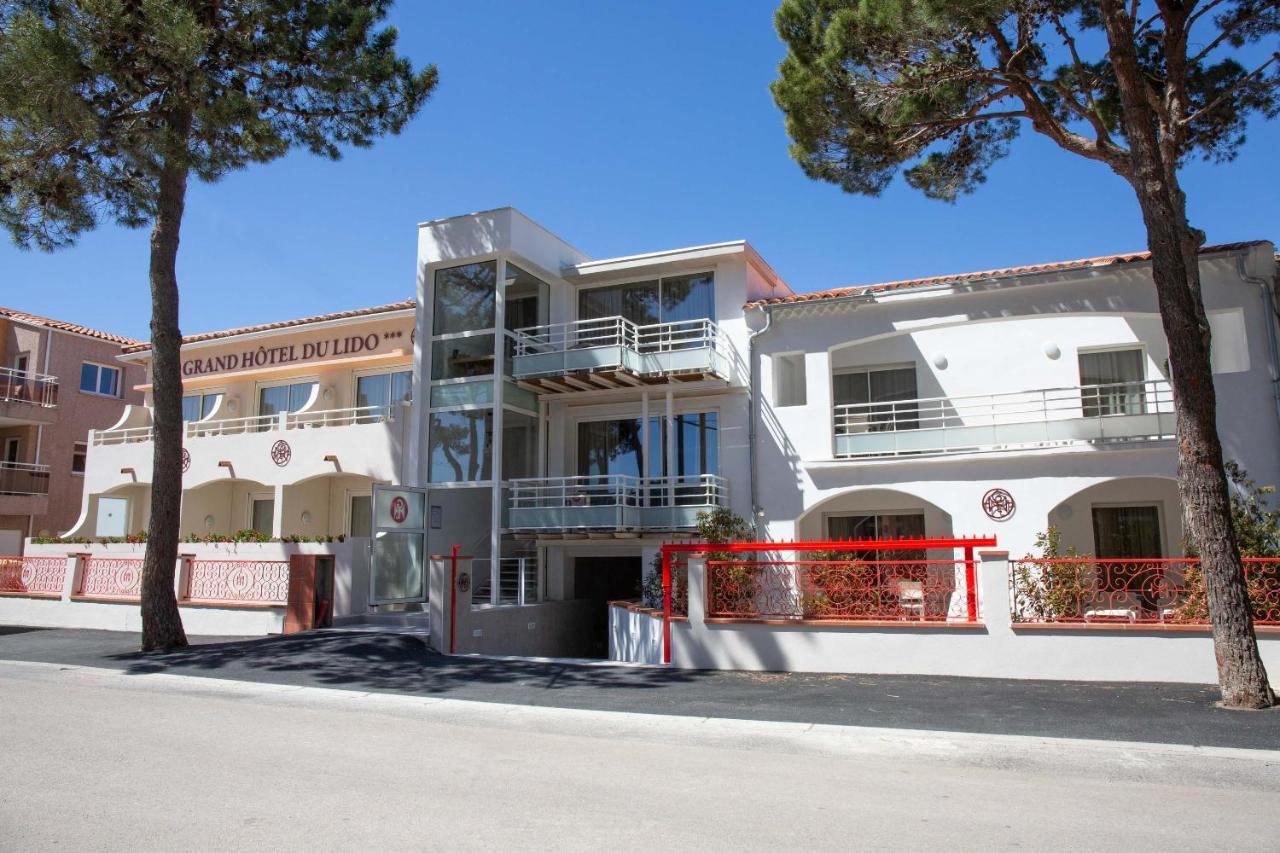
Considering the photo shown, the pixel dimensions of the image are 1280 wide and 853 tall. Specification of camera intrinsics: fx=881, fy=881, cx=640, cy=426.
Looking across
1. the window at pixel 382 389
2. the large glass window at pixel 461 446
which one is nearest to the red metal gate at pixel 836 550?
the large glass window at pixel 461 446

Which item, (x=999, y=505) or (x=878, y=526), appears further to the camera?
(x=878, y=526)

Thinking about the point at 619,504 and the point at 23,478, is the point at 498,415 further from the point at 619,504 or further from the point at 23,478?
the point at 23,478

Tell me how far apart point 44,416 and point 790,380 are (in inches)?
1019

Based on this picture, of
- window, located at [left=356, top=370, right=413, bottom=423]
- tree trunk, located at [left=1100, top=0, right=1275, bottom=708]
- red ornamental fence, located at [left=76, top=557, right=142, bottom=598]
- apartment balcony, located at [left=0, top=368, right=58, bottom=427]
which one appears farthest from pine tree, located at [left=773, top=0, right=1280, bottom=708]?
apartment balcony, located at [left=0, top=368, right=58, bottom=427]

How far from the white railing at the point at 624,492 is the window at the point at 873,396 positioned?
3.11 metres

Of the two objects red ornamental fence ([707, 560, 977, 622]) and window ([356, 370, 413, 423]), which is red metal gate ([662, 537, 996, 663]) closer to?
red ornamental fence ([707, 560, 977, 622])

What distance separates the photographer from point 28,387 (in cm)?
2980

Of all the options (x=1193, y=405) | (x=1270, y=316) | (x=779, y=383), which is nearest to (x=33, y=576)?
(x=779, y=383)

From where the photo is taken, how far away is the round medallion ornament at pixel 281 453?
22062 mm

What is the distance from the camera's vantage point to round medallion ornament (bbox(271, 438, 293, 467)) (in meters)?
22.1

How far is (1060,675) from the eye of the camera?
11.1m

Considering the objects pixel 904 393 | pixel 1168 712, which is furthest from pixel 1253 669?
pixel 904 393

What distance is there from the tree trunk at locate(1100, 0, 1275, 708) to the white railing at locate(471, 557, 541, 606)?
12.6 metres

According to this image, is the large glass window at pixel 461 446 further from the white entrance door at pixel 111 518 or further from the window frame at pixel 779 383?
the white entrance door at pixel 111 518
